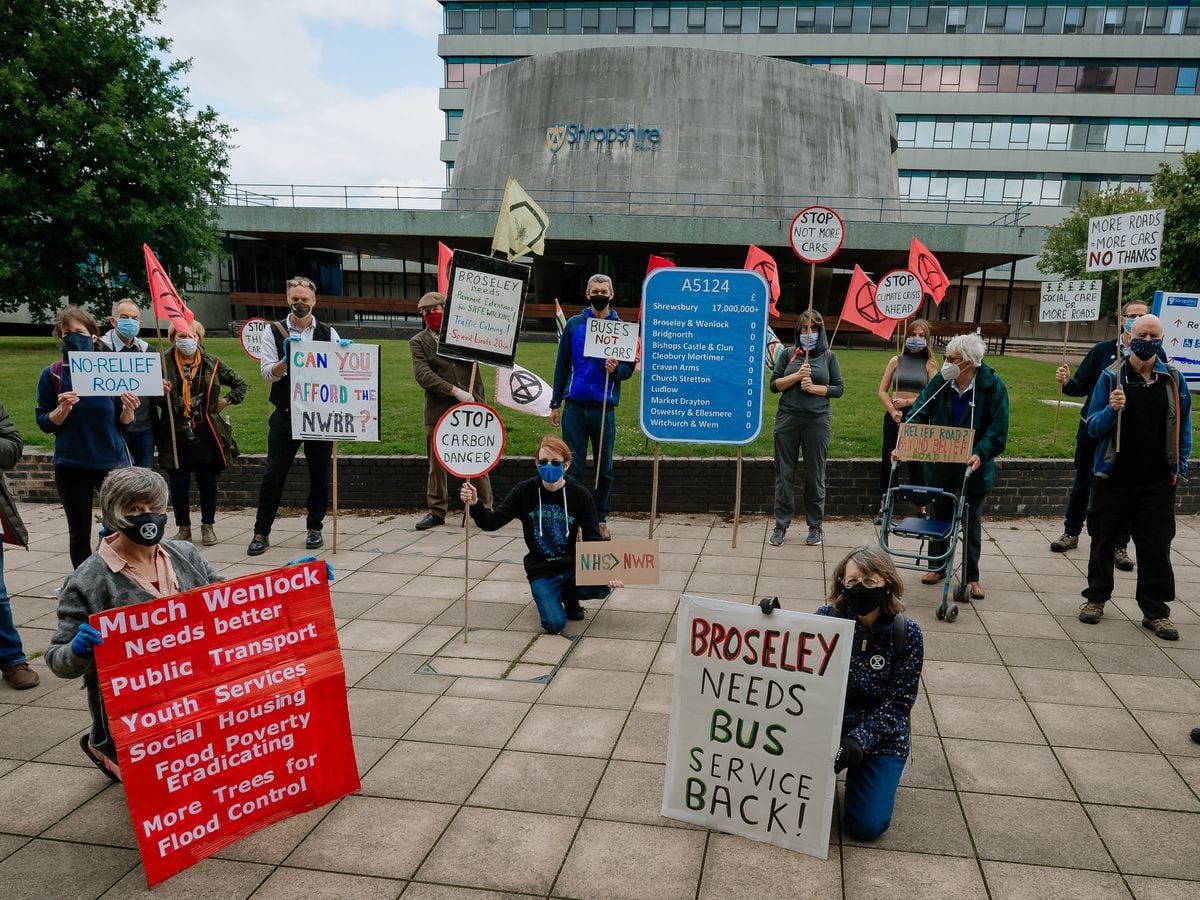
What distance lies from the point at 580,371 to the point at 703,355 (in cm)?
126

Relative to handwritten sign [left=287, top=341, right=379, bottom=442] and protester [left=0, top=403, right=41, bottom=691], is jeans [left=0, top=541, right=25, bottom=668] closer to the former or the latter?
protester [left=0, top=403, right=41, bottom=691]

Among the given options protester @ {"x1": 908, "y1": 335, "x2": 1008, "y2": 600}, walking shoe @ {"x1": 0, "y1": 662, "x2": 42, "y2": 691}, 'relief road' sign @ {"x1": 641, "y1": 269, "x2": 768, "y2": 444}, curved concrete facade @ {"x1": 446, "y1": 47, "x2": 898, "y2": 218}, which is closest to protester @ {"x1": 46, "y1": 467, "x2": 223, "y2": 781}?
walking shoe @ {"x1": 0, "y1": 662, "x2": 42, "y2": 691}

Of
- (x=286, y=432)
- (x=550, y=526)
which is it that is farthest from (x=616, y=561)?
(x=286, y=432)

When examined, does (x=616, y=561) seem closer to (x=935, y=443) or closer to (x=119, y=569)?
(x=935, y=443)

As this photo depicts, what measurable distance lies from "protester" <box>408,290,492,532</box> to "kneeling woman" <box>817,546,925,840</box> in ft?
16.8

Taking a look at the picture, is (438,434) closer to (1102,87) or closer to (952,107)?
(952,107)

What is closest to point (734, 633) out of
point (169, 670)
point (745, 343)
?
point (169, 670)

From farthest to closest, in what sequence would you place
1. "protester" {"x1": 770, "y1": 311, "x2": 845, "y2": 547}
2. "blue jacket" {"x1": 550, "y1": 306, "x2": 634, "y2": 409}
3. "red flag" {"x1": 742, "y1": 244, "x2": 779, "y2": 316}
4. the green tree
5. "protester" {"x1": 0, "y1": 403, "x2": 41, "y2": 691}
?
the green tree, "red flag" {"x1": 742, "y1": 244, "x2": 779, "y2": 316}, "protester" {"x1": 770, "y1": 311, "x2": 845, "y2": 547}, "blue jacket" {"x1": 550, "y1": 306, "x2": 634, "y2": 409}, "protester" {"x1": 0, "y1": 403, "x2": 41, "y2": 691}

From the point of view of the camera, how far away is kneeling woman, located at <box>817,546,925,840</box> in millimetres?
3510

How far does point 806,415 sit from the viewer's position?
322 inches

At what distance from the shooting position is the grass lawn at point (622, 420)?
10445mm

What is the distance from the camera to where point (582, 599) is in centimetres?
639

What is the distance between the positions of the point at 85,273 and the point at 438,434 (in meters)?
26.5

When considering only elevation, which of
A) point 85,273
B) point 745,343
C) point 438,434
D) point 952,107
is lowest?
point 438,434
